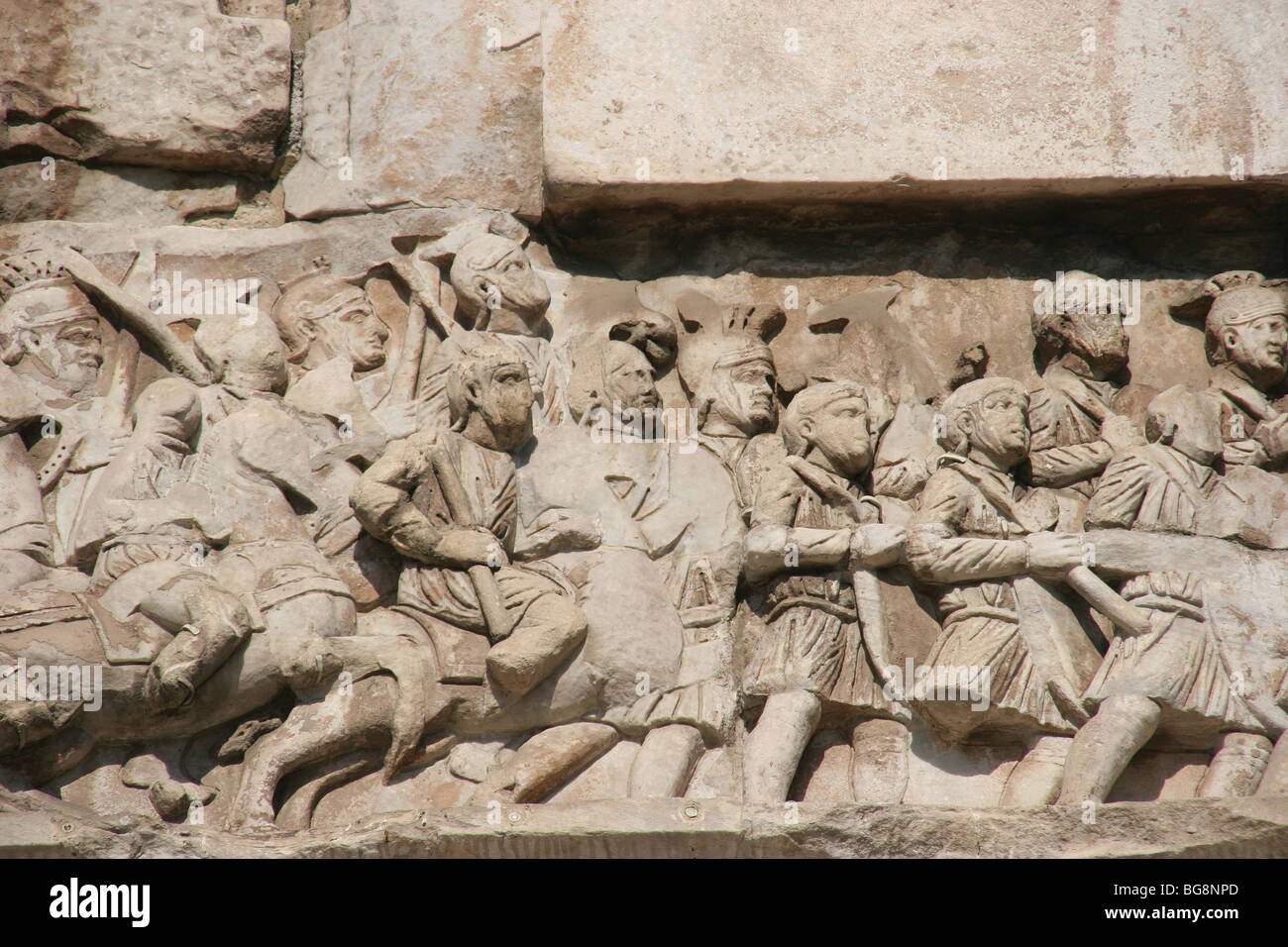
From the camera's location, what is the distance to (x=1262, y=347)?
22.1 ft

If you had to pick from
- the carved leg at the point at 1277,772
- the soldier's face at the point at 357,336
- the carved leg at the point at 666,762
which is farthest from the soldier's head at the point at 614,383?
the carved leg at the point at 1277,772

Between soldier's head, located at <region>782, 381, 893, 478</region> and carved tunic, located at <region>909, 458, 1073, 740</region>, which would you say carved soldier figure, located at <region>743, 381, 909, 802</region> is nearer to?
soldier's head, located at <region>782, 381, 893, 478</region>

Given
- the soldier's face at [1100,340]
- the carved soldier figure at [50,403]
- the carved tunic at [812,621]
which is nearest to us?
the carved tunic at [812,621]

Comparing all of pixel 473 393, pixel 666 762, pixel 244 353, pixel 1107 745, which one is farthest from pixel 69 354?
pixel 1107 745

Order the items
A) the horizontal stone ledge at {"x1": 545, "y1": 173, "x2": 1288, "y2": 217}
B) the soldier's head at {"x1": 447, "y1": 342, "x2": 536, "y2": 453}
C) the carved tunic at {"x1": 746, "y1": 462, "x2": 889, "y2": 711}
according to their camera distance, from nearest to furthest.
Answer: the carved tunic at {"x1": 746, "y1": 462, "x2": 889, "y2": 711} < the soldier's head at {"x1": 447, "y1": 342, "x2": 536, "y2": 453} < the horizontal stone ledge at {"x1": 545, "y1": 173, "x2": 1288, "y2": 217}

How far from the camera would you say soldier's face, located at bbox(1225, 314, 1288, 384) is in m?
6.72

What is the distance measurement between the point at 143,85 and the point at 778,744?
141 inches

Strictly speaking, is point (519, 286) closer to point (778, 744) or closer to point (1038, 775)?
point (778, 744)

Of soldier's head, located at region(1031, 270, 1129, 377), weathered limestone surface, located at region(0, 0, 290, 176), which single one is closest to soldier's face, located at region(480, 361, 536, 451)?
weathered limestone surface, located at region(0, 0, 290, 176)

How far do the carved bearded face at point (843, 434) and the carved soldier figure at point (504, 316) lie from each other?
36.6 inches

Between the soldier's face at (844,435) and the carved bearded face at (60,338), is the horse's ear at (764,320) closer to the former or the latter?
the soldier's face at (844,435)

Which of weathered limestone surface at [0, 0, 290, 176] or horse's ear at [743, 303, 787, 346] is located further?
weathered limestone surface at [0, 0, 290, 176]

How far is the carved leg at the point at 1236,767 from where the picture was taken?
5809mm

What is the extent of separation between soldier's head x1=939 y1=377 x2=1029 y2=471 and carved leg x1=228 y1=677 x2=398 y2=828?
216 cm
